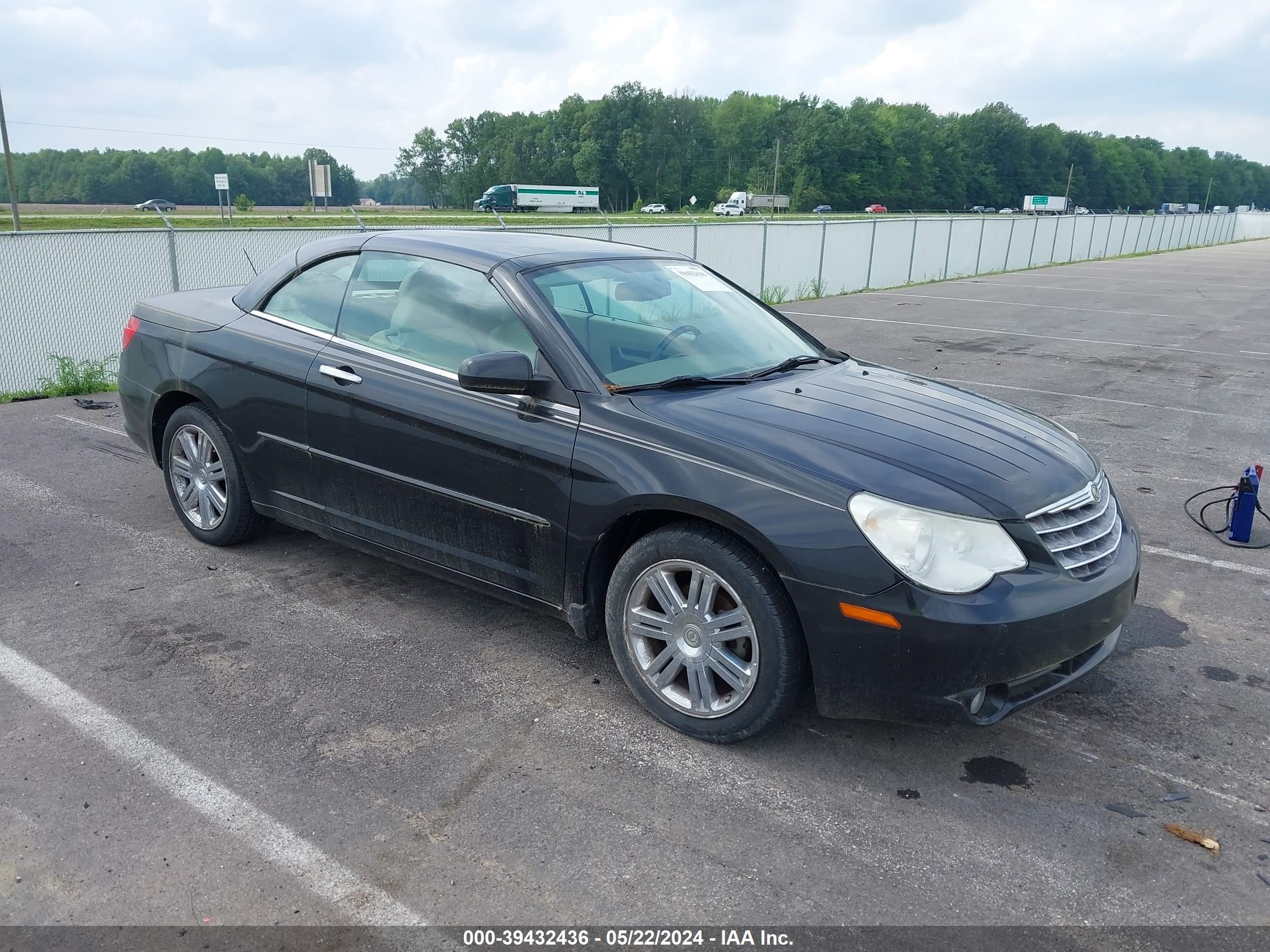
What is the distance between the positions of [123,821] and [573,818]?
1309 millimetres

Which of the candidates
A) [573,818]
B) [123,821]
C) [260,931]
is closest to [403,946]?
[260,931]

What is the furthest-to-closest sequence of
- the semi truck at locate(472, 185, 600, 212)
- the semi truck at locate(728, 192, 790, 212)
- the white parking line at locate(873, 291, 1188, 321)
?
the semi truck at locate(728, 192, 790, 212), the semi truck at locate(472, 185, 600, 212), the white parking line at locate(873, 291, 1188, 321)

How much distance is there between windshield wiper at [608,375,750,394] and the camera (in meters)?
3.70

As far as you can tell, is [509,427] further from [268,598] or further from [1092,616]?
[1092,616]

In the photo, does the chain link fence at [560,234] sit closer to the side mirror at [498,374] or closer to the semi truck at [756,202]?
the side mirror at [498,374]

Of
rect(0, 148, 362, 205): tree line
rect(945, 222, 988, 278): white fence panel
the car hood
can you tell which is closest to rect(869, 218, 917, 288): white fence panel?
rect(945, 222, 988, 278): white fence panel

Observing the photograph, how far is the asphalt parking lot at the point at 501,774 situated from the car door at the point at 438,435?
47 centimetres

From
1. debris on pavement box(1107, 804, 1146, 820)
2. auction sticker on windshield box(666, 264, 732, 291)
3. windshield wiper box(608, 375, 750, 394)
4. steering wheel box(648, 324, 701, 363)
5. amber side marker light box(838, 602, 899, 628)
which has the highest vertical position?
auction sticker on windshield box(666, 264, 732, 291)

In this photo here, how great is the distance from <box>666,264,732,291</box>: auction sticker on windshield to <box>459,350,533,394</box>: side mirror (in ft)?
4.13

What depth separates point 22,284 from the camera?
9.56 metres

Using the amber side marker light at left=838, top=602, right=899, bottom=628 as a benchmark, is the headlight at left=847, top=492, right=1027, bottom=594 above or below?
above

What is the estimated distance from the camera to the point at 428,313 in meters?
4.16

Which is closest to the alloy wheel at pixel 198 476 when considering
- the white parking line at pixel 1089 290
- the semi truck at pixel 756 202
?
the white parking line at pixel 1089 290

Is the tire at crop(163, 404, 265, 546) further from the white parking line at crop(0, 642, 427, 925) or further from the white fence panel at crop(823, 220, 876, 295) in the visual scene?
the white fence panel at crop(823, 220, 876, 295)
